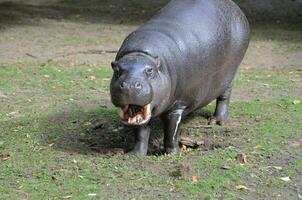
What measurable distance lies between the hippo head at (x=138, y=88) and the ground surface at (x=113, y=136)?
38 centimetres

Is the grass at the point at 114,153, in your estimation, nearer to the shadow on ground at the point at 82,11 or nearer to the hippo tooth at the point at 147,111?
the hippo tooth at the point at 147,111

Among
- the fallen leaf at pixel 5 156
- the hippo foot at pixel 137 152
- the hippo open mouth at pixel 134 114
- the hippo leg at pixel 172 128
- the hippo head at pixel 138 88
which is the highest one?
the hippo head at pixel 138 88

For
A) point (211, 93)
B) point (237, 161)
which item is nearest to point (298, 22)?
point (211, 93)

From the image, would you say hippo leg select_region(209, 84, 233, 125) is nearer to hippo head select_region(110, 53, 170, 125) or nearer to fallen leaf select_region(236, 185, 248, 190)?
hippo head select_region(110, 53, 170, 125)

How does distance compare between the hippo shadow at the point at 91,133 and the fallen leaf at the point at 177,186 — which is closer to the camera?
the fallen leaf at the point at 177,186

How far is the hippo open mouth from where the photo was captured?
482cm

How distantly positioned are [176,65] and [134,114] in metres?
0.62

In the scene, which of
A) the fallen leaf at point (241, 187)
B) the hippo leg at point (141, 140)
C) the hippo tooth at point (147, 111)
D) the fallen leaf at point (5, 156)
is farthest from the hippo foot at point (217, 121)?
the fallen leaf at point (5, 156)

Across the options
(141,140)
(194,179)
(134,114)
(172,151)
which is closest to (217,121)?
(172,151)

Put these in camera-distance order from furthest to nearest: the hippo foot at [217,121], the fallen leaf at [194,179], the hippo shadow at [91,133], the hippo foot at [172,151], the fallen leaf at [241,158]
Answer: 1. the hippo foot at [217,121]
2. the hippo shadow at [91,133]
3. the hippo foot at [172,151]
4. the fallen leaf at [241,158]
5. the fallen leaf at [194,179]

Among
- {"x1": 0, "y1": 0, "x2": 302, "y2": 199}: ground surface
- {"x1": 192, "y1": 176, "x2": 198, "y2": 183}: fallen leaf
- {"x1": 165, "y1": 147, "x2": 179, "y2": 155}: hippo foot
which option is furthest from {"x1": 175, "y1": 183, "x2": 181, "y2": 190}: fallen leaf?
{"x1": 165, "y1": 147, "x2": 179, "y2": 155}: hippo foot

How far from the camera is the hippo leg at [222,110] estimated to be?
6.33 metres

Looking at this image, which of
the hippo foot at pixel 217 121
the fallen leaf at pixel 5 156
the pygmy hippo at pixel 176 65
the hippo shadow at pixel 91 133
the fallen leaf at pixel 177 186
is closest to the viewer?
the fallen leaf at pixel 177 186

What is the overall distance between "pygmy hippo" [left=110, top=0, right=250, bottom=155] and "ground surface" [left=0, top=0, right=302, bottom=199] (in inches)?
13.5
